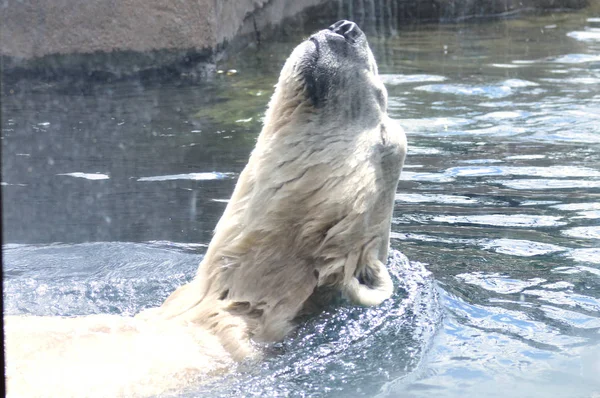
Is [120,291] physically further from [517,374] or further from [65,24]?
[65,24]

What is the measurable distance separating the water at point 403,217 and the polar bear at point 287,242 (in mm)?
123

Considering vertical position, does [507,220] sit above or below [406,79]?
below

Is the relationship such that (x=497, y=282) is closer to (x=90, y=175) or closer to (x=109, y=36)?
(x=90, y=175)

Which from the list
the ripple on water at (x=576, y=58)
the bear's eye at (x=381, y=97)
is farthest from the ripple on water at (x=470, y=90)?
the bear's eye at (x=381, y=97)

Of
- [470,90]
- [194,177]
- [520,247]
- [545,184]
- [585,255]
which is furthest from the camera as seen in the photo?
[470,90]

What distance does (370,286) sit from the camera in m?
3.12

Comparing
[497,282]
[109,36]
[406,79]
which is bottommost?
[497,282]

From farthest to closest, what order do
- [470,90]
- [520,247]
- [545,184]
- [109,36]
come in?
1. [109,36]
2. [470,90]
3. [545,184]
4. [520,247]

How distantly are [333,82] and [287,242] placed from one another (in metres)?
0.63

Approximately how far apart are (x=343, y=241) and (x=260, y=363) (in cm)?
51

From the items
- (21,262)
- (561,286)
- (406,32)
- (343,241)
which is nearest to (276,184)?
(343,241)

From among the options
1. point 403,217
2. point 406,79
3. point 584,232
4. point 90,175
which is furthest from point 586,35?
point 90,175

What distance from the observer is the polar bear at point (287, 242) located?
271cm

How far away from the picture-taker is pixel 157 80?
8.80 metres
